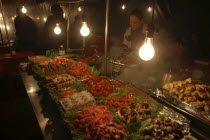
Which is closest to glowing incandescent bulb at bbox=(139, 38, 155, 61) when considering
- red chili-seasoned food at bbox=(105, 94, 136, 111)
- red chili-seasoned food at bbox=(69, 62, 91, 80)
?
red chili-seasoned food at bbox=(105, 94, 136, 111)

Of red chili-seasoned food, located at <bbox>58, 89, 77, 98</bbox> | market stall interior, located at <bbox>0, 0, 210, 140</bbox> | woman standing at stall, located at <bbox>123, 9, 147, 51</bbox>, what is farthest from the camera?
woman standing at stall, located at <bbox>123, 9, 147, 51</bbox>

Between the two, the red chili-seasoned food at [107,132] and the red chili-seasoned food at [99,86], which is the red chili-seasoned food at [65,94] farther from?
the red chili-seasoned food at [107,132]

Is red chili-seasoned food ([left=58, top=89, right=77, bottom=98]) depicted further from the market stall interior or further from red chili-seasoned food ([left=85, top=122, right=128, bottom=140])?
red chili-seasoned food ([left=85, top=122, right=128, bottom=140])

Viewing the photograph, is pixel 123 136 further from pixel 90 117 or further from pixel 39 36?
pixel 39 36

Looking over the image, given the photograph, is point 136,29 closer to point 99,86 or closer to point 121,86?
point 121,86

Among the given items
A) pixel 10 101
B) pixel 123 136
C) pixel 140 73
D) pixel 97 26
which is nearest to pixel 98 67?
pixel 140 73

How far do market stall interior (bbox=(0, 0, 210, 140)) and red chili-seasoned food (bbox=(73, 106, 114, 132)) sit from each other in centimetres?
2

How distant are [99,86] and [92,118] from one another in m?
1.16

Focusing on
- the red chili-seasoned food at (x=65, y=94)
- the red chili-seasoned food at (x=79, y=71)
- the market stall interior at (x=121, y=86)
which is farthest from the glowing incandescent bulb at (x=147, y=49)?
the red chili-seasoned food at (x=79, y=71)

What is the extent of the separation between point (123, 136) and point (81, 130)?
2.23ft

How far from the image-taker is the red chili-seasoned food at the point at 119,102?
3.05m

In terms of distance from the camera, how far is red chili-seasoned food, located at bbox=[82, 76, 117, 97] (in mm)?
3504

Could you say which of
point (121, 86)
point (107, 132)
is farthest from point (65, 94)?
point (107, 132)

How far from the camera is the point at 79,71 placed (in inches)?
184
